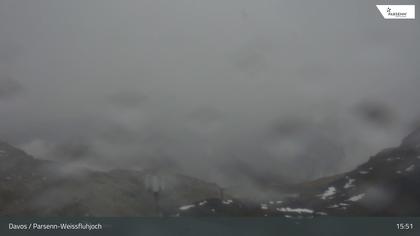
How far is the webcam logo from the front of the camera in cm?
448

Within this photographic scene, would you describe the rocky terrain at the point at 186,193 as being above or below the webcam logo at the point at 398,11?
below

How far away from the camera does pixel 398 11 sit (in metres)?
4.48

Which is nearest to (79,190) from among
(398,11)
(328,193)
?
(328,193)

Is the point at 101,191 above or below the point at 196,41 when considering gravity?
below

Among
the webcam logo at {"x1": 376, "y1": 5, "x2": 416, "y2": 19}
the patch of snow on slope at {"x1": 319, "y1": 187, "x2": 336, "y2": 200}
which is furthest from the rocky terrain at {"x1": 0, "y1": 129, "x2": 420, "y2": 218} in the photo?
the webcam logo at {"x1": 376, "y1": 5, "x2": 416, "y2": 19}

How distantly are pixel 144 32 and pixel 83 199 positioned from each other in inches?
53.2

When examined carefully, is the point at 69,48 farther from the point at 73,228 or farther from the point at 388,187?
the point at 388,187

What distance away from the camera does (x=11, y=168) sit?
170 inches

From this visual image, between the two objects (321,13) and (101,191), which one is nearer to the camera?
(101,191)

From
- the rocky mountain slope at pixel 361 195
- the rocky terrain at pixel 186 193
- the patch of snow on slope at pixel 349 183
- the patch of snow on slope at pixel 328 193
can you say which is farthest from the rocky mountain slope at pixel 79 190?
the patch of snow on slope at pixel 349 183

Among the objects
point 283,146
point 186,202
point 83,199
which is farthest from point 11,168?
point 283,146

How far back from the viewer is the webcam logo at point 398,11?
14.7 feet

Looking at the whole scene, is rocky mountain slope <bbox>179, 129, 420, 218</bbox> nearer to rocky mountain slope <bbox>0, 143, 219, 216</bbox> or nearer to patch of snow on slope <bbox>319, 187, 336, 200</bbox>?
patch of snow on slope <bbox>319, 187, 336, 200</bbox>

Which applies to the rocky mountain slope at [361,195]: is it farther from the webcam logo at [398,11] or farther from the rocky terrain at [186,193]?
the webcam logo at [398,11]
